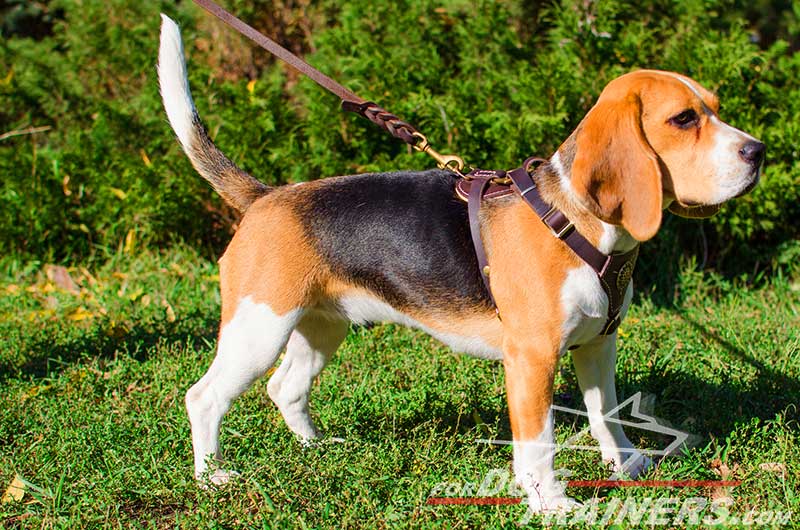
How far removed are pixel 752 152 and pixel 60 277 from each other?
19.1ft

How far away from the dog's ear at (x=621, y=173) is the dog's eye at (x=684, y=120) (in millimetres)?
136

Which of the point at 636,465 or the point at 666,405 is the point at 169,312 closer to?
the point at 666,405

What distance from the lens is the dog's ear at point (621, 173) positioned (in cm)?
314

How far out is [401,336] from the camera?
18.8 feet

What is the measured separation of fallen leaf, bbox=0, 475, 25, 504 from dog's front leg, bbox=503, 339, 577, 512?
219cm

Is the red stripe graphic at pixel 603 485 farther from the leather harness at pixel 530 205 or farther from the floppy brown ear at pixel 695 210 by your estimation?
the floppy brown ear at pixel 695 210

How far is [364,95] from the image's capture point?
649 cm

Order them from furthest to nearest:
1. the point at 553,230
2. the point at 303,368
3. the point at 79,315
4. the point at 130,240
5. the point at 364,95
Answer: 1. the point at 130,240
2. the point at 364,95
3. the point at 79,315
4. the point at 303,368
5. the point at 553,230

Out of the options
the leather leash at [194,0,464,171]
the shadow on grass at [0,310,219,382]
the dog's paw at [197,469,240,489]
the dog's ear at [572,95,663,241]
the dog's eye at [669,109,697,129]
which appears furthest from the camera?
the shadow on grass at [0,310,219,382]

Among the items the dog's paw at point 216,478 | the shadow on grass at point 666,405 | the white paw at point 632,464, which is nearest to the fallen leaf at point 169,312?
the shadow on grass at point 666,405

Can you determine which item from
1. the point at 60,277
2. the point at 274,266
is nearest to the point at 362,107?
the point at 274,266

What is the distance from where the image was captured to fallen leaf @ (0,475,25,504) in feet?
12.3

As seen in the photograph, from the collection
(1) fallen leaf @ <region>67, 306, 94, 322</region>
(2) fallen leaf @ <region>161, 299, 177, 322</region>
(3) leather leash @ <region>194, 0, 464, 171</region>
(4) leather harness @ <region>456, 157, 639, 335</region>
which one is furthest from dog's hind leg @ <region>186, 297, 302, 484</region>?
(1) fallen leaf @ <region>67, 306, 94, 322</region>

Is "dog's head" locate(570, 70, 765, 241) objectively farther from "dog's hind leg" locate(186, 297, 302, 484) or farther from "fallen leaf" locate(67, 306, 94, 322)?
"fallen leaf" locate(67, 306, 94, 322)
